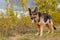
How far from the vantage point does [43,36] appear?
341 inches

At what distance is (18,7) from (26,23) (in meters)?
0.83

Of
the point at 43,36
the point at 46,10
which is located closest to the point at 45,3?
the point at 46,10

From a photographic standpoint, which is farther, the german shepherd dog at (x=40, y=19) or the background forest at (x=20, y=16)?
the background forest at (x=20, y=16)

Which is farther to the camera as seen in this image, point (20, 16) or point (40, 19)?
point (20, 16)

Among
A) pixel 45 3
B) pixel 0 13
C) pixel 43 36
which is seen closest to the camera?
pixel 43 36

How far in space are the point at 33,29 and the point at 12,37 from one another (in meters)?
1.79

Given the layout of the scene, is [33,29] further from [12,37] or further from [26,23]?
[12,37]

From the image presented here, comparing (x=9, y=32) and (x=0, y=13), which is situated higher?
(x=0, y=13)

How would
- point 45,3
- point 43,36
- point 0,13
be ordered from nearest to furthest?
point 43,36, point 0,13, point 45,3

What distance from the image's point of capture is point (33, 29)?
10305 mm

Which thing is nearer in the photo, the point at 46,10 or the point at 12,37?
the point at 12,37

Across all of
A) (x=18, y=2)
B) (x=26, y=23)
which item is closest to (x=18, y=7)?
(x=18, y=2)

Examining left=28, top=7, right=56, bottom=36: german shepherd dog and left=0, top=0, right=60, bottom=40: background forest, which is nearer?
left=28, top=7, right=56, bottom=36: german shepherd dog

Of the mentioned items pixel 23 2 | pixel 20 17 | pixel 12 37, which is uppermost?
pixel 23 2
